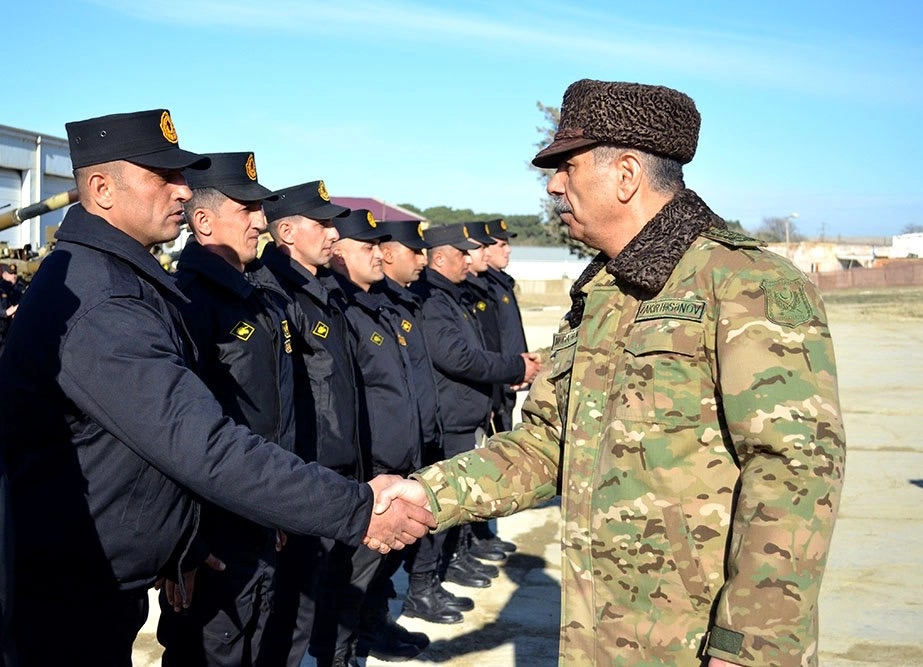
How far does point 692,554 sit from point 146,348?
157cm

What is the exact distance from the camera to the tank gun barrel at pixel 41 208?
11.3 meters

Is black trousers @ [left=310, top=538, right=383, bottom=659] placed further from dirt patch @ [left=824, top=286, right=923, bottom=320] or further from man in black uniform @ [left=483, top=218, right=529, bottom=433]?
dirt patch @ [left=824, top=286, right=923, bottom=320]

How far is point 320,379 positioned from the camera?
4.87 metres

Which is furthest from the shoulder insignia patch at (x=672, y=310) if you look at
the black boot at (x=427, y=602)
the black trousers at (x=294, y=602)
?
the black boot at (x=427, y=602)

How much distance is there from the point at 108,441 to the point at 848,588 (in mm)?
4934

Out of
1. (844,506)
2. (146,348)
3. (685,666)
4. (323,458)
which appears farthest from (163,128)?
(844,506)

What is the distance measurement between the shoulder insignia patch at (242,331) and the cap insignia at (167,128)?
0.95 m

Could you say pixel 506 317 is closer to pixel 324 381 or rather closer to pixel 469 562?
pixel 469 562

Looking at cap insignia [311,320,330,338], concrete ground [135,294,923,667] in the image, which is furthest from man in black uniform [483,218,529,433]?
cap insignia [311,320,330,338]

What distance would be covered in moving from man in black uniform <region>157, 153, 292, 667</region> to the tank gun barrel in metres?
7.28

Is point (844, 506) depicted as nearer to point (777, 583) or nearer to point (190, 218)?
point (190, 218)

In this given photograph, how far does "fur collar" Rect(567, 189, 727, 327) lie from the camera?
8.11 ft

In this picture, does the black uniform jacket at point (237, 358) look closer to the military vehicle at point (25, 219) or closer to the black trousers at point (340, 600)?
the black trousers at point (340, 600)

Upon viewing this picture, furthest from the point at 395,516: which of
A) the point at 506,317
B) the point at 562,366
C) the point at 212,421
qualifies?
the point at 506,317
